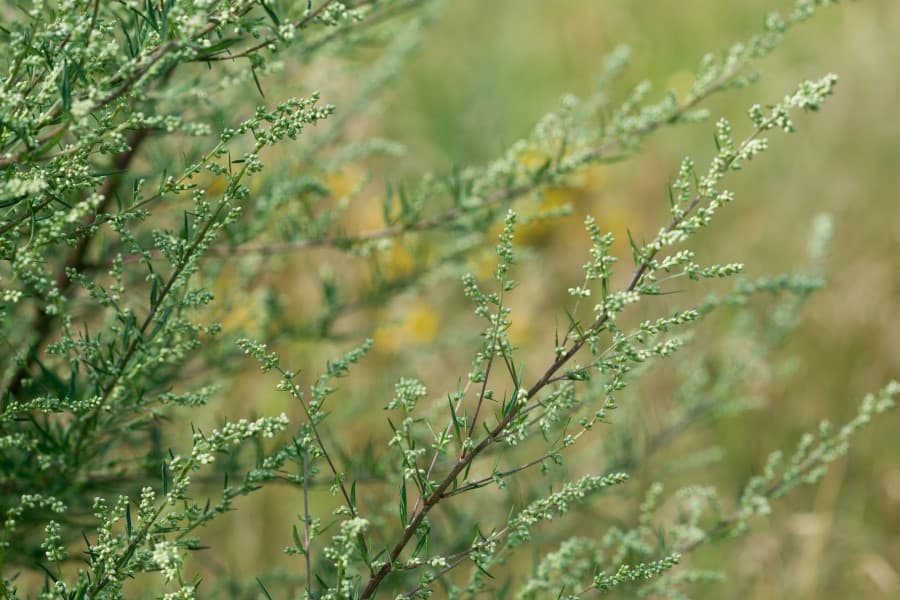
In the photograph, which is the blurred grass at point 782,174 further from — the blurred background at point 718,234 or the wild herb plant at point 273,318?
the wild herb plant at point 273,318

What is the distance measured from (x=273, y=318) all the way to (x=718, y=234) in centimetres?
331

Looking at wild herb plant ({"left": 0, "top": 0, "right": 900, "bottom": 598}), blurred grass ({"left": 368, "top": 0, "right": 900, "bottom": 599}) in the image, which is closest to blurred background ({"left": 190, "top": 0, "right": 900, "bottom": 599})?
blurred grass ({"left": 368, "top": 0, "right": 900, "bottom": 599})

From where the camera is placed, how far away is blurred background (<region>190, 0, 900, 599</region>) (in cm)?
319

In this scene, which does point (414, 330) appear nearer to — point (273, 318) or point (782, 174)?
point (273, 318)

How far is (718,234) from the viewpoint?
480cm

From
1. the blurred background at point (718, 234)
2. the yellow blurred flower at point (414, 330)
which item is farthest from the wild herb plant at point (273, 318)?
the yellow blurred flower at point (414, 330)

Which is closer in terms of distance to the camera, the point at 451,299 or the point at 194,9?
the point at 194,9

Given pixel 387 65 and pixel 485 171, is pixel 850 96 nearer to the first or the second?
pixel 387 65

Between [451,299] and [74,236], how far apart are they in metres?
3.73

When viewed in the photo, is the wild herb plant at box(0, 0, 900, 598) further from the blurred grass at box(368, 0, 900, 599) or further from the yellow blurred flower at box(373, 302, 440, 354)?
the yellow blurred flower at box(373, 302, 440, 354)

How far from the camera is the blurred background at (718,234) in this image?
3188mm

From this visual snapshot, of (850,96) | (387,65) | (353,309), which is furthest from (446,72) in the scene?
(353,309)

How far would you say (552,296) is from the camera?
4797 millimetres

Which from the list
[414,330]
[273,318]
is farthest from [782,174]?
[273,318]
